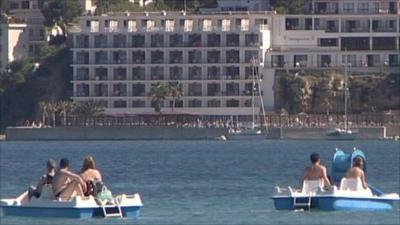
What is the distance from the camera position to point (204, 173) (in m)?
103

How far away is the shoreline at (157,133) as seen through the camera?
614ft

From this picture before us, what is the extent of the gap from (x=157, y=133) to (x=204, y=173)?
298ft

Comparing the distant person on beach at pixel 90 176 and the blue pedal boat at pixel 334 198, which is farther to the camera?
the blue pedal boat at pixel 334 198

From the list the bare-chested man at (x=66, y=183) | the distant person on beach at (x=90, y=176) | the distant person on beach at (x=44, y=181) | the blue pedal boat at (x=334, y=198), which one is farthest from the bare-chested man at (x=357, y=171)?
the distant person on beach at (x=44, y=181)

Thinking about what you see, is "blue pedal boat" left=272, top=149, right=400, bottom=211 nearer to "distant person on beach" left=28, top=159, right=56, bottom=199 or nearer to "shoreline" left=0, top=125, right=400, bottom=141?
"distant person on beach" left=28, top=159, right=56, bottom=199

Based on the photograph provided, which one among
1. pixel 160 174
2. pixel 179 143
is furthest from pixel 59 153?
pixel 160 174

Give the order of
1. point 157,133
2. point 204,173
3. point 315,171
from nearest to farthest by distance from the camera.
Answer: point 315,171
point 204,173
point 157,133

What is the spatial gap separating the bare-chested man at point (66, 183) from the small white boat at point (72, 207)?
0.17 m

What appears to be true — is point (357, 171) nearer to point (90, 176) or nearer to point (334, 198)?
point (334, 198)

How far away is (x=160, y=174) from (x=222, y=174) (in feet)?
9.31

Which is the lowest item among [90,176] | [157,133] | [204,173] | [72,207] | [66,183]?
[157,133]

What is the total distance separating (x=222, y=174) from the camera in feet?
336

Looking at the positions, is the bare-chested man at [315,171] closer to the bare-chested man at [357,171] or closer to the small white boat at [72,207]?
the bare-chested man at [357,171]

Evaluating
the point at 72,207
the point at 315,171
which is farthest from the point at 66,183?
the point at 315,171
